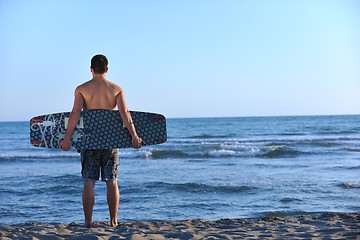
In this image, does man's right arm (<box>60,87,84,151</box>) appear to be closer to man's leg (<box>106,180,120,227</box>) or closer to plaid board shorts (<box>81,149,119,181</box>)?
plaid board shorts (<box>81,149,119,181</box>)

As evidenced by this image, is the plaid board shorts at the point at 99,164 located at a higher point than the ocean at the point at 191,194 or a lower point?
higher

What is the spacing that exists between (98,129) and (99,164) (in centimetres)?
36

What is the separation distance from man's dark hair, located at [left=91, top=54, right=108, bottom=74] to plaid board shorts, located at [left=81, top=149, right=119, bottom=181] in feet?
2.47

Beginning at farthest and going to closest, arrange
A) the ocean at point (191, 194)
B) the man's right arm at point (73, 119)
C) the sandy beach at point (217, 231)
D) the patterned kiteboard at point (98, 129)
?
the ocean at point (191, 194) → the patterned kiteboard at point (98, 129) → the man's right arm at point (73, 119) → the sandy beach at point (217, 231)

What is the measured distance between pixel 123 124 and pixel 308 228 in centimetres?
203

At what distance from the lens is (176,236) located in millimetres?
3787

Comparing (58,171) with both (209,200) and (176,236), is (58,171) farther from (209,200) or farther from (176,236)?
(176,236)

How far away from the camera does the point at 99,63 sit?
4250mm

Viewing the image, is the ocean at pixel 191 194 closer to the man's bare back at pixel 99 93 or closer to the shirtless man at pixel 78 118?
the shirtless man at pixel 78 118

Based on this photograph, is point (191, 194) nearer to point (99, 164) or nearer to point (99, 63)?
point (99, 164)

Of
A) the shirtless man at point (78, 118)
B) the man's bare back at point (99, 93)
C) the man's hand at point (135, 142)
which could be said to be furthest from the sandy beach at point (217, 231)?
the man's bare back at point (99, 93)

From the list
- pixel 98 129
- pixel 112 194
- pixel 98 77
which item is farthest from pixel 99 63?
pixel 112 194

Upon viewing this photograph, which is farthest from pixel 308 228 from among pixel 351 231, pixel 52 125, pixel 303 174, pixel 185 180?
pixel 303 174

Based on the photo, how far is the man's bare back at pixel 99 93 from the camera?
4.25m
